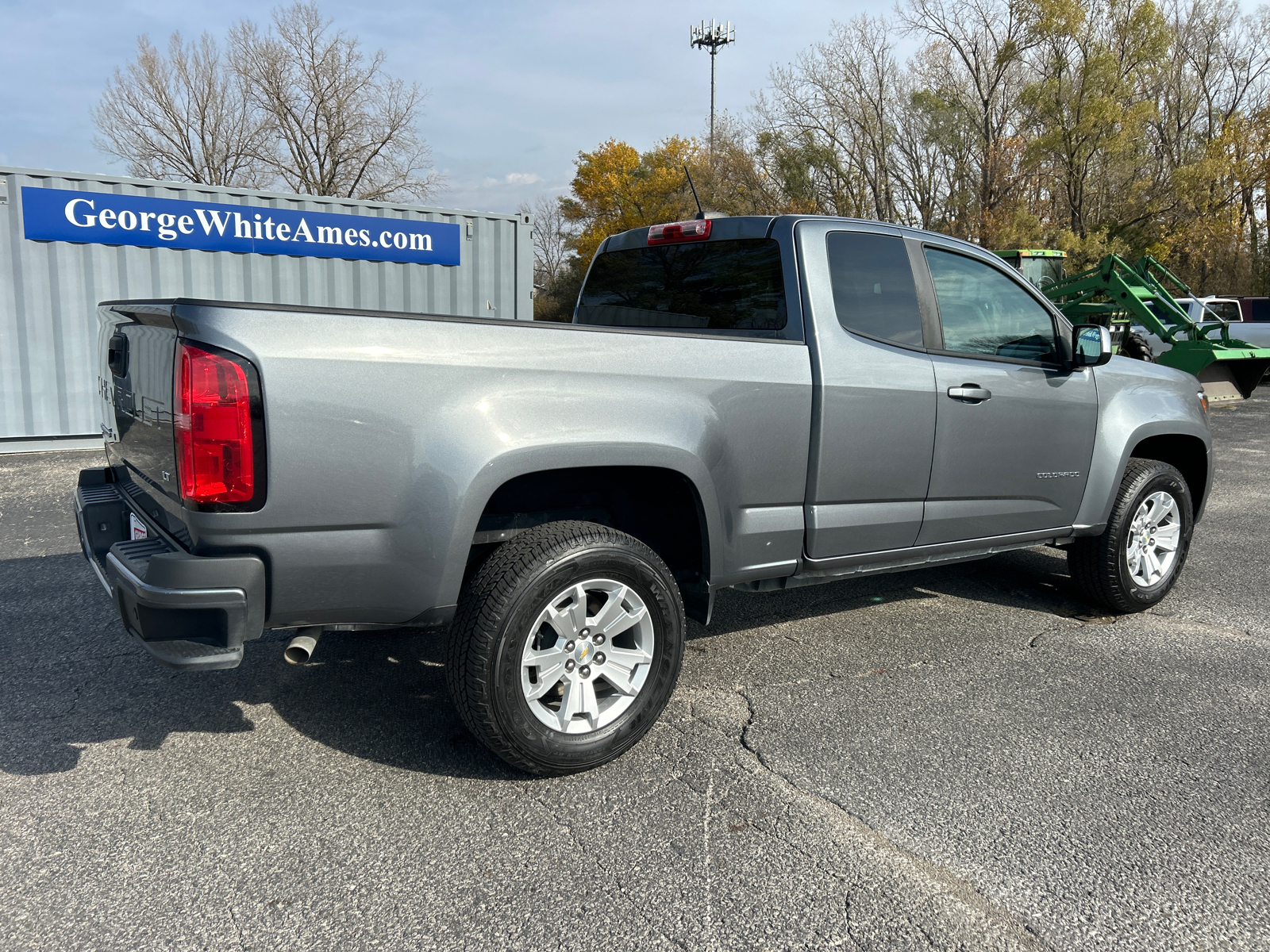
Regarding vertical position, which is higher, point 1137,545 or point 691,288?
point 691,288

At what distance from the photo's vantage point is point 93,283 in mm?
10344

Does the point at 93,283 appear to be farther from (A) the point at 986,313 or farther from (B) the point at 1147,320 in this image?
(B) the point at 1147,320

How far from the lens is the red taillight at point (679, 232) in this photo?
3885mm

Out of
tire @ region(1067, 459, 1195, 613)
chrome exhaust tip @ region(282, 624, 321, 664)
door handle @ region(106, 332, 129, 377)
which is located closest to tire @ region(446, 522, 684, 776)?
chrome exhaust tip @ region(282, 624, 321, 664)

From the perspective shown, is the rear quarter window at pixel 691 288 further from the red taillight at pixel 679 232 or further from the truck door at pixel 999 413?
the truck door at pixel 999 413

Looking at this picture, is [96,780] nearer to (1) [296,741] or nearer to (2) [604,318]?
(1) [296,741]

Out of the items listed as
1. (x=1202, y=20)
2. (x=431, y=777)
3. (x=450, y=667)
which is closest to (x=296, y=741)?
(x=431, y=777)

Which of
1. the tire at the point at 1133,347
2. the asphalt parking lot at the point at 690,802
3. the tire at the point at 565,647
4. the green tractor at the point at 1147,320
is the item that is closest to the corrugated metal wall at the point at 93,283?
the asphalt parking lot at the point at 690,802

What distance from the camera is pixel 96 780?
9.40 ft

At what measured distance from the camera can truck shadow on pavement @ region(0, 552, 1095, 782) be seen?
3.10 m

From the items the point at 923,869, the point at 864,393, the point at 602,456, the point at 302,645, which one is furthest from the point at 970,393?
the point at 302,645

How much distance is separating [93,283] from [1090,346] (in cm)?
1033

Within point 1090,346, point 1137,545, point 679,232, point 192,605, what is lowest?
point 1137,545

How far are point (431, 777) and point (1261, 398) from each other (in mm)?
20067
